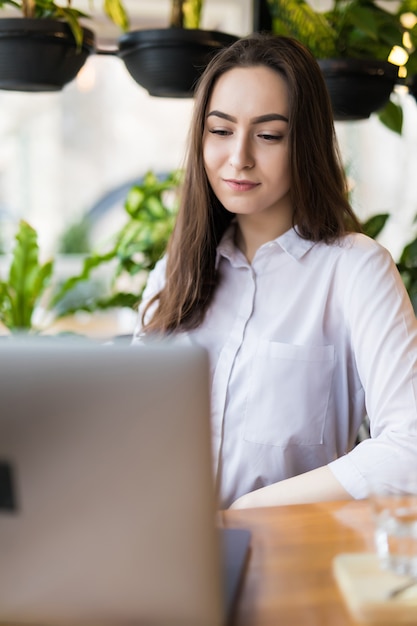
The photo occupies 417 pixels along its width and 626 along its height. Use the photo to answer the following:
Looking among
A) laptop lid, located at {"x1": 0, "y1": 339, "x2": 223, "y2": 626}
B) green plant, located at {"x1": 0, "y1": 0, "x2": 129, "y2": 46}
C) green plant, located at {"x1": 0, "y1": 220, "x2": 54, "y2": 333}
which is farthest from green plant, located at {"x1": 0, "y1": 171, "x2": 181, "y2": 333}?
laptop lid, located at {"x1": 0, "y1": 339, "x2": 223, "y2": 626}

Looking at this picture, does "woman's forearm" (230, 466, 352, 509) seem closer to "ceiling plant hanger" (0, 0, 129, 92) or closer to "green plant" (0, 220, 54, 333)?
"ceiling plant hanger" (0, 0, 129, 92)

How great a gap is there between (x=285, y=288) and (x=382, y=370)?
1.04 feet

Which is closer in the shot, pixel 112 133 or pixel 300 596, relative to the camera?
pixel 300 596

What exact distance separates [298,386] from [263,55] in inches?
27.3

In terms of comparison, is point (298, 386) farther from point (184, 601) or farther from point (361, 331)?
point (184, 601)

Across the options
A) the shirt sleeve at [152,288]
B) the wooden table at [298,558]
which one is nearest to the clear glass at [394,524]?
the wooden table at [298,558]

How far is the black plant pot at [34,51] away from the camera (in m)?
1.94

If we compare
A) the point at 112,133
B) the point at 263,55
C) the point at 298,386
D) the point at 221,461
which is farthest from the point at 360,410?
the point at 112,133

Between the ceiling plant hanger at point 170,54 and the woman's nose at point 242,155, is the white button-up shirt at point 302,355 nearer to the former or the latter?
the woman's nose at point 242,155

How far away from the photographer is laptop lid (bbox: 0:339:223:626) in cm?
86

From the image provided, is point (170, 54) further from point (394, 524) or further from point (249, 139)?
point (394, 524)

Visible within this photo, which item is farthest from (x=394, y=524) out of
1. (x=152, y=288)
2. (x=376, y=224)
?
(x=376, y=224)

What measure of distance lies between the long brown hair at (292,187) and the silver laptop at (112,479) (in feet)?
3.45

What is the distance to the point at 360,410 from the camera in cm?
190
